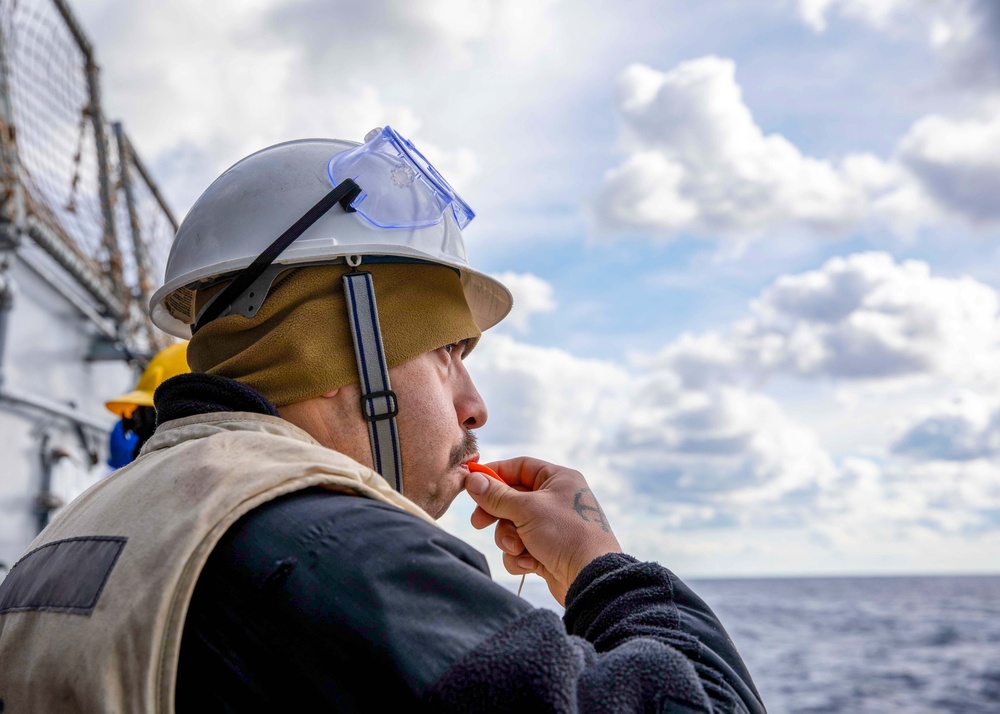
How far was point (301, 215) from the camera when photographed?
2703 millimetres

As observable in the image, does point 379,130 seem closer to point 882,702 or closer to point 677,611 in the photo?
point 677,611

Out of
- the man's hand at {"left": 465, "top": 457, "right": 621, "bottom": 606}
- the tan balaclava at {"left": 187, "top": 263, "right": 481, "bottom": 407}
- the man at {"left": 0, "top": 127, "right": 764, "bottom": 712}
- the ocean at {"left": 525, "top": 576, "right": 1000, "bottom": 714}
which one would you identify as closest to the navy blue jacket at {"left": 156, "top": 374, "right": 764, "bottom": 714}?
the man at {"left": 0, "top": 127, "right": 764, "bottom": 712}

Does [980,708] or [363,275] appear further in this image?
[980,708]

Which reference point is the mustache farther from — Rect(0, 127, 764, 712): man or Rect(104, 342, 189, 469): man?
Rect(104, 342, 189, 469): man

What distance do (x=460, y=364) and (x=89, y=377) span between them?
7364 millimetres

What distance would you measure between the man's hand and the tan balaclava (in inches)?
16.8

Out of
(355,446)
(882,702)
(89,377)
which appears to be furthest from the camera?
(882,702)

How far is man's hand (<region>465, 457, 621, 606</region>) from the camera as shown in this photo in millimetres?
2328

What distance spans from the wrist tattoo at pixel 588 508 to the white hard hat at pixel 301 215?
0.84 meters

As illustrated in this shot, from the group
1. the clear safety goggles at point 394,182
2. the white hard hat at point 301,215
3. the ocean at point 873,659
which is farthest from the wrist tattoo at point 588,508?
the ocean at point 873,659

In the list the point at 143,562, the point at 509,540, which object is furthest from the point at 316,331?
the point at 143,562

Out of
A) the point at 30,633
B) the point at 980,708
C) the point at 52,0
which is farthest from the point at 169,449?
the point at 980,708

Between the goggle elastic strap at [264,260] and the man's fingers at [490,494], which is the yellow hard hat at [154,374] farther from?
the man's fingers at [490,494]

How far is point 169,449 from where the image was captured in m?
2.01
